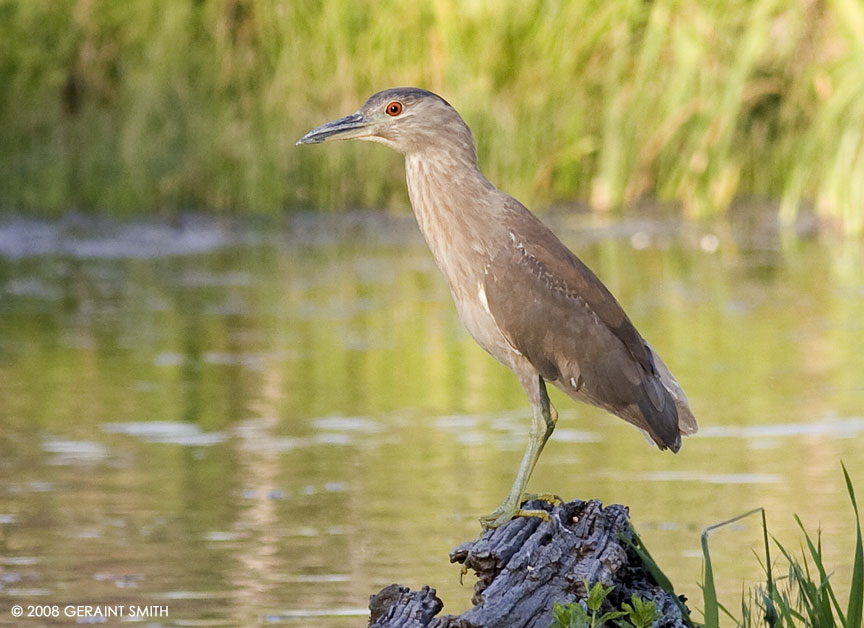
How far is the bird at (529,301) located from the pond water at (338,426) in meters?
0.74

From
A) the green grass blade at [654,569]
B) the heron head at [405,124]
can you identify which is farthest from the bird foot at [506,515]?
the heron head at [405,124]

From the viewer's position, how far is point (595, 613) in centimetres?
421

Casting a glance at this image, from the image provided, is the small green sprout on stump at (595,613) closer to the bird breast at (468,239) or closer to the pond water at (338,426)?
the bird breast at (468,239)

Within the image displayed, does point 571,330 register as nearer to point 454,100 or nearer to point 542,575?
point 542,575

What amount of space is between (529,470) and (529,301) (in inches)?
20.9

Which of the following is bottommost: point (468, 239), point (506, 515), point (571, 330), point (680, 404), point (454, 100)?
point (506, 515)

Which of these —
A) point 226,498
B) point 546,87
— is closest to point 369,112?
point 226,498

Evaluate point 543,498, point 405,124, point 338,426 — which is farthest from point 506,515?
point 338,426

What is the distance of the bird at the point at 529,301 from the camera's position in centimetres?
535

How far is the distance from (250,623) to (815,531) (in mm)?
2142

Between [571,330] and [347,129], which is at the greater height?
[347,129]

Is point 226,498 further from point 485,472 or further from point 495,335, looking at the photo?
point 495,335

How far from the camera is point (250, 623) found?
218 inches

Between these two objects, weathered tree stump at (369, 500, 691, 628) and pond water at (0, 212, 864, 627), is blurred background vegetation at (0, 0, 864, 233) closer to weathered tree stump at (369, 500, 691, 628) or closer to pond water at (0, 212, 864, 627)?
pond water at (0, 212, 864, 627)
